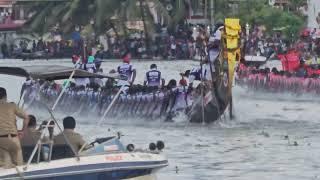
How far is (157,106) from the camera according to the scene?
25203 millimetres

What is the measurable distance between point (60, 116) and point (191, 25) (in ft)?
140

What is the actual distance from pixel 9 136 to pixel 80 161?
3.03 feet

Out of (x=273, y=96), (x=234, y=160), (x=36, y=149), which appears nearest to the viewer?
(x=36, y=149)

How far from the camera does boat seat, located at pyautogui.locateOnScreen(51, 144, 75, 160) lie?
43.1 ft

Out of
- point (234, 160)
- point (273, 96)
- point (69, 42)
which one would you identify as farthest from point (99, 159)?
point (69, 42)

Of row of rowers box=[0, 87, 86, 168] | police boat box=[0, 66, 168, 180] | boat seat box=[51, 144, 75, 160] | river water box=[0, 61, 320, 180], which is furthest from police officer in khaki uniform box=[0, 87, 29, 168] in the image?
river water box=[0, 61, 320, 180]

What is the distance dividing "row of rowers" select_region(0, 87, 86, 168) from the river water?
12.6ft

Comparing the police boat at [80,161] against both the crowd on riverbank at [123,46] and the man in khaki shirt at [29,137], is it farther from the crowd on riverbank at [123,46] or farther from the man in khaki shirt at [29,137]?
the crowd on riverbank at [123,46]

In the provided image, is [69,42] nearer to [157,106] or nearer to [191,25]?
[191,25]

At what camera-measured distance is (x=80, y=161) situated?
12.8 m

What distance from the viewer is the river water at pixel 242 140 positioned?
17.7 meters

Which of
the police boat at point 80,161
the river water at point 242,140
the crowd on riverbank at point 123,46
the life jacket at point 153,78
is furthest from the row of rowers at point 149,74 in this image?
the crowd on riverbank at point 123,46

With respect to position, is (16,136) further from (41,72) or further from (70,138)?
(41,72)

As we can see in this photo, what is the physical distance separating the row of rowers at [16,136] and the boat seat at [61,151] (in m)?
0.06
